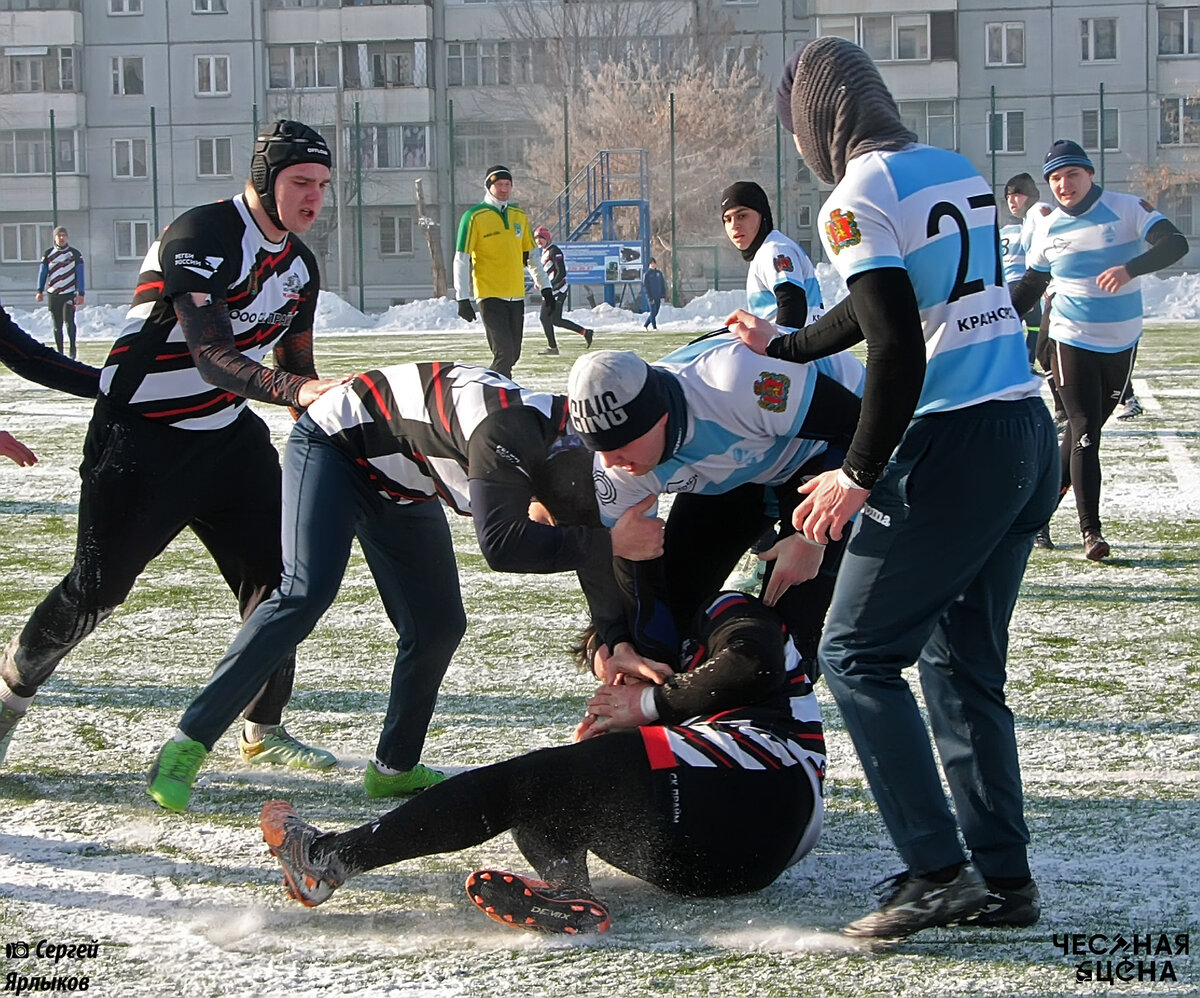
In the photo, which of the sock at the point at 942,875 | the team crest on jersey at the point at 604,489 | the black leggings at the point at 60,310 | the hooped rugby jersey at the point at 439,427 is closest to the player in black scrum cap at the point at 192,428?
the hooped rugby jersey at the point at 439,427

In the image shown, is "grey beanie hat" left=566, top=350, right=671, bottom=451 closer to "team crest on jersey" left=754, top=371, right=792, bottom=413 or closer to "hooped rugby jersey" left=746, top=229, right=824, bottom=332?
"team crest on jersey" left=754, top=371, right=792, bottom=413

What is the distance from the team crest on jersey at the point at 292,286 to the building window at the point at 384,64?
50.8 metres

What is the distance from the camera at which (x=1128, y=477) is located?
10.2 m

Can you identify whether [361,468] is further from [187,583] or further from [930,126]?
[930,126]

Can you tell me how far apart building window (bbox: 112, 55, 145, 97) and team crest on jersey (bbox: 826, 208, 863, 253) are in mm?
54683

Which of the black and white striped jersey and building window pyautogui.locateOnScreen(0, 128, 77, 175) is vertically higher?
building window pyautogui.locateOnScreen(0, 128, 77, 175)

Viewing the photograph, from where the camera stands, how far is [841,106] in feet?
10.8

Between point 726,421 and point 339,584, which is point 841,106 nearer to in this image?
point 726,421

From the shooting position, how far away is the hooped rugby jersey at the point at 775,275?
24.8 ft

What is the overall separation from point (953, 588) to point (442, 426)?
131cm

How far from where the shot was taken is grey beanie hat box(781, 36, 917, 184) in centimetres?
329

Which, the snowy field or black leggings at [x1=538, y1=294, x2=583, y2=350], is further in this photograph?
black leggings at [x1=538, y1=294, x2=583, y2=350]

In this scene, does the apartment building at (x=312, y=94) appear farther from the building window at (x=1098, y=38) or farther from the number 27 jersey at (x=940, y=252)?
the number 27 jersey at (x=940, y=252)

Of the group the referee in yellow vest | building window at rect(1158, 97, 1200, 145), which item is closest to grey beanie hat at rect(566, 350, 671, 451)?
the referee in yellow vest
